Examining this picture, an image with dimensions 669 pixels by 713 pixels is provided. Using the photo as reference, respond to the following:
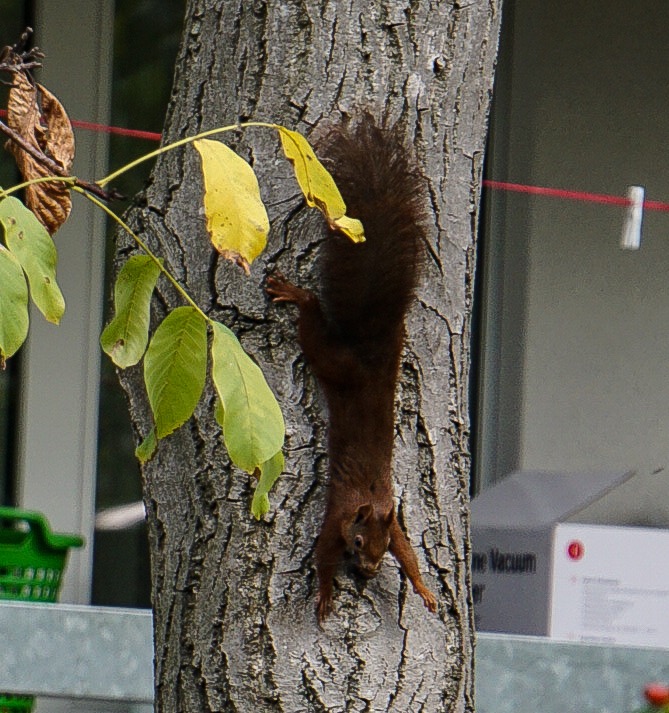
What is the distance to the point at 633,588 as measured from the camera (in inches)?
116

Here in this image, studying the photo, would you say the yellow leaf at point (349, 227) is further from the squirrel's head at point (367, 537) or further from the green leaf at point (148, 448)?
the squirrel's head at point (367, 537)

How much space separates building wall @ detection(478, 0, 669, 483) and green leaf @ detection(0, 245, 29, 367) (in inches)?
118

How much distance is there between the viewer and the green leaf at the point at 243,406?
0.78m

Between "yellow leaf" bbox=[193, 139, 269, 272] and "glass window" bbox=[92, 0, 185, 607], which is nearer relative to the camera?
"yellow leaf" bbox=[193, 139, 269, 272]

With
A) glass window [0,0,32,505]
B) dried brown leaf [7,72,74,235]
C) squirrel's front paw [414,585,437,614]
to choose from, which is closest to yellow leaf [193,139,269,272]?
dried brown leaf [7,72,74,235]

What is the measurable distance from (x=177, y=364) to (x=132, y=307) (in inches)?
2.8

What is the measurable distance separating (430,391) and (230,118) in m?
0.34

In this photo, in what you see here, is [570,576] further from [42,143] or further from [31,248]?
[31,248]

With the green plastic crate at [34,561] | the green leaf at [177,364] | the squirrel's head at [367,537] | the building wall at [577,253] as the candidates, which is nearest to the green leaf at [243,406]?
the green leaf at [177,364]

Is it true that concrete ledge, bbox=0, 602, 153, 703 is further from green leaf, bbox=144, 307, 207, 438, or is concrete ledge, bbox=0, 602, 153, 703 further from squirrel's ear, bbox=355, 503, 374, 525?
green leaf, bbox=144, 307, 207, 438

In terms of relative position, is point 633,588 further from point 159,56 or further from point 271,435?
point 271,435

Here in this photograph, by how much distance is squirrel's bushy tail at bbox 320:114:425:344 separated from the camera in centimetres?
125

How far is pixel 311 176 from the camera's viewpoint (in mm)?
868

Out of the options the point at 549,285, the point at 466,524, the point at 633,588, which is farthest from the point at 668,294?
the point at 466,524
